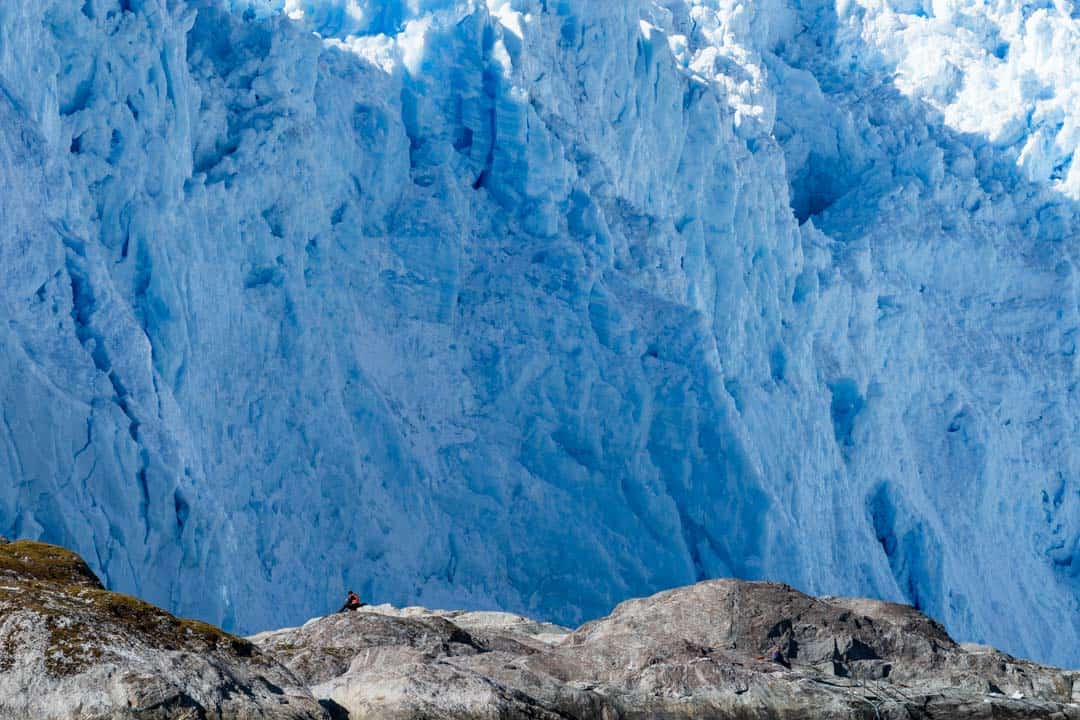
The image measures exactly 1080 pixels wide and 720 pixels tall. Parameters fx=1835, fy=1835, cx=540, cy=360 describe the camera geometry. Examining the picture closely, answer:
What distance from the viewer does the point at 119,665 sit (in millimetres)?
13961

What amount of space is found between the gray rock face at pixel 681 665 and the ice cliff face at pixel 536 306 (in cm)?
457

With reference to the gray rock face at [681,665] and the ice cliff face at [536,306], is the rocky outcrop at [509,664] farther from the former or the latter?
the ice cliff face at [536,306]

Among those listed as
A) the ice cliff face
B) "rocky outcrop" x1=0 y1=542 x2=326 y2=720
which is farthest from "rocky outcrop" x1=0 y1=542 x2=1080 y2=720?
the ice cliff face

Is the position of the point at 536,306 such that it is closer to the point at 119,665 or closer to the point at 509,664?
the point at 509,664

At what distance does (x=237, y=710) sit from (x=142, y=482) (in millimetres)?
9398

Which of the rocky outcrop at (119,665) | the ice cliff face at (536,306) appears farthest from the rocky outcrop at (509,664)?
the ice cliff face at (536,306)

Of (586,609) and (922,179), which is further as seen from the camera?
(922,179)

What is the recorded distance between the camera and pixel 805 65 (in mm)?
40375

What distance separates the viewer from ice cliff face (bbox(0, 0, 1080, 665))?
77.6 ft

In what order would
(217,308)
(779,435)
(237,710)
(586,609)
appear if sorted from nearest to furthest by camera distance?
(237,710) < (217,308) < (586,609) < (779,435)

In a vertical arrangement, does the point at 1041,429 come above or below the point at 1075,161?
below

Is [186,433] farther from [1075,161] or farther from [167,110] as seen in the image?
[1075,161]

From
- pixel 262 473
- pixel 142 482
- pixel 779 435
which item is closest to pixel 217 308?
pixel 262 473

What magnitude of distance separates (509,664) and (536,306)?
527 inches
